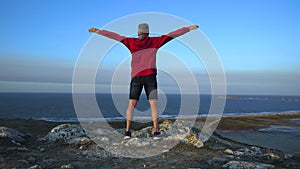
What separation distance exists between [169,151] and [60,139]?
9.76ft

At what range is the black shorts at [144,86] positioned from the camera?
6414mm

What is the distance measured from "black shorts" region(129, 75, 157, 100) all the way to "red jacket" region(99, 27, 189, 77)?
110mm

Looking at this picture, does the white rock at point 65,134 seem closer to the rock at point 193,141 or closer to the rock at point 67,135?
the rock at point 67,135

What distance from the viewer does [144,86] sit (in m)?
6.53

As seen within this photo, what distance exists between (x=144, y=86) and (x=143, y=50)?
88 centimetres

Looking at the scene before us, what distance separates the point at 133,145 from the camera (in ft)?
19.1

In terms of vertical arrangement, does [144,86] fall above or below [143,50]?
below

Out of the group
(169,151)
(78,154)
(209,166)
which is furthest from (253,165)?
(78,154)

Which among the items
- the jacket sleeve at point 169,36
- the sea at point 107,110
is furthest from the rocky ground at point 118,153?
the jacket sleeve at point 169,36

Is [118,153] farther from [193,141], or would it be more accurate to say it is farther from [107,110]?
[107,110]

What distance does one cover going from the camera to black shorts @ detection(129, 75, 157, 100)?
6.41 meters

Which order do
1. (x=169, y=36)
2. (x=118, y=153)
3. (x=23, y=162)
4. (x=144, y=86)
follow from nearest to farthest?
1. (x=23, y=162)
2. (x=118, y=153)
3. (x=169, y=36)
4. (x=144, y=86)

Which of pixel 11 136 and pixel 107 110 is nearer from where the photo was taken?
pixel 11 136

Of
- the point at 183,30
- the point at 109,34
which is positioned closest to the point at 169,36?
the point at 183,30
